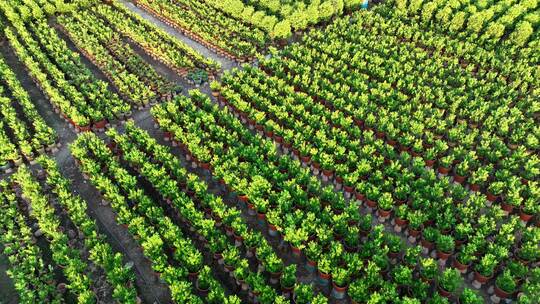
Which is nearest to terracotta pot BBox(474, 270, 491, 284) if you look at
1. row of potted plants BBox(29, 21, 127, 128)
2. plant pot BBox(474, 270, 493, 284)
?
plant pot BBox(474, 270, 493, 284)

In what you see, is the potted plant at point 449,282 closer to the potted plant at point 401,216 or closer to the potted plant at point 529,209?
the potted plant at point 401,216

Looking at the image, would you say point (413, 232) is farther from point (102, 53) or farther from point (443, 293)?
point (102, 53)

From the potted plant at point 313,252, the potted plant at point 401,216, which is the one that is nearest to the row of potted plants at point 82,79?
the potted plant at point 313,252

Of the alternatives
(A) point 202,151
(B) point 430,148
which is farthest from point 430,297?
(A) point 202,151

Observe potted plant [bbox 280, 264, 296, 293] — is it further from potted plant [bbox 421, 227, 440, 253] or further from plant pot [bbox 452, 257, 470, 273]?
Result: plant pot [bbox 452, 257, 470, 273]

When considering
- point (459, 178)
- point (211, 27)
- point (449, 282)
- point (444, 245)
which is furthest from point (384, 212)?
point (211, 27)
